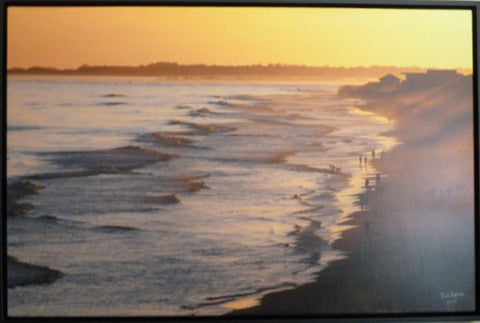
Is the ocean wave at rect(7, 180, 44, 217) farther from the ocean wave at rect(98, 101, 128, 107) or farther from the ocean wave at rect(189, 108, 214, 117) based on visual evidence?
the ocean wave at rect(189, 108, 214, 117)

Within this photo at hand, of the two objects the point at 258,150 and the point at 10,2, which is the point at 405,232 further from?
the point at 10,2

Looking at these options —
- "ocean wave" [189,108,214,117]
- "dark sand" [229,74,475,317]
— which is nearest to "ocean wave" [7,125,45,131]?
Result: "ocean wave" [189,108,214,117]

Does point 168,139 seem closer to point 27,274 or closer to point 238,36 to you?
point 238,36

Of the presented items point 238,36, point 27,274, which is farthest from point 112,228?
point 238,36

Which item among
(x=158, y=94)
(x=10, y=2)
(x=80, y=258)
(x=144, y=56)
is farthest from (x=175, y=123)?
(x=10, y=2)

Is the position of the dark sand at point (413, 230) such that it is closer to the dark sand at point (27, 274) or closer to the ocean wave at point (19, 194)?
the dark sand at point (27, 274)

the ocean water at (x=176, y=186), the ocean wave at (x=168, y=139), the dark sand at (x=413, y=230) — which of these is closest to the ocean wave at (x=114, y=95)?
the ocean water at (x=176, y=186)
